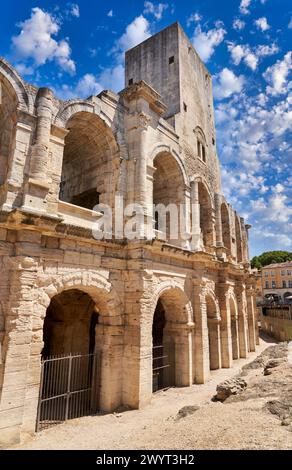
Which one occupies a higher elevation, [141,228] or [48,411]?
[141,228]

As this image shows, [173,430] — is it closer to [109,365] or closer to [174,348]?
[109,365]

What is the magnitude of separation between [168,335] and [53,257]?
259 inches

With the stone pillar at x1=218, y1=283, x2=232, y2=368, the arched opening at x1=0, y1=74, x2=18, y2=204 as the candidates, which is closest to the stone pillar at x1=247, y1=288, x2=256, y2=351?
the stone pillar at x1=218, y1=283, x2=232, y2=368

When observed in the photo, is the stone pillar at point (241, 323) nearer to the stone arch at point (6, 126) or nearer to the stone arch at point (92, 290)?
the stone arch at point (92, 290)

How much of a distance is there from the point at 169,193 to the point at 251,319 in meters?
13.3

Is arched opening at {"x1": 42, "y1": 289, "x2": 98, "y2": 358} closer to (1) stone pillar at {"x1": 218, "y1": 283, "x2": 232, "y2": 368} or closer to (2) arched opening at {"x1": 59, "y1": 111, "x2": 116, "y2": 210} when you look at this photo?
(2) arched opening at {"x1": 59, "y1": 111, "x2": 116, "y2": 210}

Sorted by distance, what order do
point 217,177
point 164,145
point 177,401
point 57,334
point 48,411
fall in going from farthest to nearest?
point 217,177 < point 164,145 < point 57,334 < point 177,401 < point 48,411

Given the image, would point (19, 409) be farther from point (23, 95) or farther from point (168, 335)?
point (23, 95)

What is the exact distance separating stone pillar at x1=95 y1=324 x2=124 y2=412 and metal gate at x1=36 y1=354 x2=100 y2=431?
0.68 feet

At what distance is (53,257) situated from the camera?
7516mm

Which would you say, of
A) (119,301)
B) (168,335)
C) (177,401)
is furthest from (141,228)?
(177,401)

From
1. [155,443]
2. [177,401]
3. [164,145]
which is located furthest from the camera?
[164,145]

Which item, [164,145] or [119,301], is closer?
[119,301]

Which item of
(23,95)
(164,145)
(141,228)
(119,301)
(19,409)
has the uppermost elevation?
(164,145)
